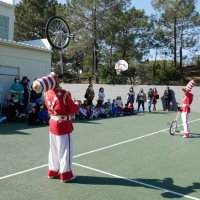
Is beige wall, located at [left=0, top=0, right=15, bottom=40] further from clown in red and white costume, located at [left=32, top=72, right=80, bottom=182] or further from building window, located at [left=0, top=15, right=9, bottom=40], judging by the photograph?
clown in red and white costume, located at [left=32, top=72, right=80, bottom=182]

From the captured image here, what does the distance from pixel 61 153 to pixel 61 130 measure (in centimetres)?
41

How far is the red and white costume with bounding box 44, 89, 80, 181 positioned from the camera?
20.8ft

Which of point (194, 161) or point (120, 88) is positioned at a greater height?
point (120, 88)

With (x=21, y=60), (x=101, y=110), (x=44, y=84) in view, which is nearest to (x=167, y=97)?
Result: (x=101, y=110)

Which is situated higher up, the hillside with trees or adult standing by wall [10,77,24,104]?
the hillside with trees

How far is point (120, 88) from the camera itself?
88.9 feet

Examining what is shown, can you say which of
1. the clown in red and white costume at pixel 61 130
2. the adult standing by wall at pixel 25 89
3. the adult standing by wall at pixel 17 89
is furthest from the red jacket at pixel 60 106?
the adult standing by wall at pixel 25 89

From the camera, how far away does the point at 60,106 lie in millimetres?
6359

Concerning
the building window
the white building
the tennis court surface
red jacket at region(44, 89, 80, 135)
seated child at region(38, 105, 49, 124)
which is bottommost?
the tennis court surface

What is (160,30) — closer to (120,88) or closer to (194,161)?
(120,88)

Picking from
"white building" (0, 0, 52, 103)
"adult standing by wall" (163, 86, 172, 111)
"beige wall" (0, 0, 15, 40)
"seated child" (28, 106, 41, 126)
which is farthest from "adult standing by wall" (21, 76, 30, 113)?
"adult standing by wall" (163, 86, 172, 111)

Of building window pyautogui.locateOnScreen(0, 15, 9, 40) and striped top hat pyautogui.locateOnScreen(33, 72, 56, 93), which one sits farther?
building window pyautogui.locateOnScreen(0, 15, 9, 40)

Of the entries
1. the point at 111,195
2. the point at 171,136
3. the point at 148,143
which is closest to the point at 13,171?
→ the point at 111,195

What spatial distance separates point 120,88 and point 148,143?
16600mm
